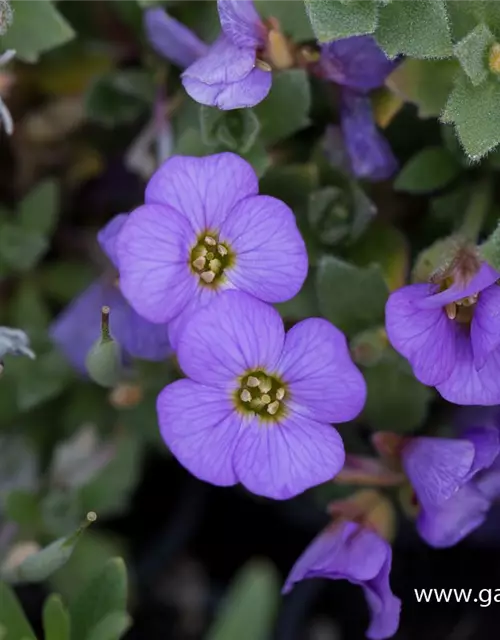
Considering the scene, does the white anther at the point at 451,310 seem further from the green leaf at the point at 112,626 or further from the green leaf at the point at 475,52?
the green leaf at the point at 112,626

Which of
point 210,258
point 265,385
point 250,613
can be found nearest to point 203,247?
point 210,258

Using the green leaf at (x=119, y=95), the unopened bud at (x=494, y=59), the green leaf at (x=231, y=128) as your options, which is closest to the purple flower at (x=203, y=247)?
the green leaf at (x=231, y=128)

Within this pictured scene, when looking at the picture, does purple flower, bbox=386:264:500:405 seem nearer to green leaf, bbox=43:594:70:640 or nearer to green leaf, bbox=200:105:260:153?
green leaf, bbox=200:105:260:153

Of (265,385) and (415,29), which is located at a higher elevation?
(415,29)

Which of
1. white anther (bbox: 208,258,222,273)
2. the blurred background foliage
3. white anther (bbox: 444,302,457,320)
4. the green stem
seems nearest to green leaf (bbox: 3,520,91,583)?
the blurred background foliage

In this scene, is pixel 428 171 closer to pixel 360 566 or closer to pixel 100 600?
pixel 360 566

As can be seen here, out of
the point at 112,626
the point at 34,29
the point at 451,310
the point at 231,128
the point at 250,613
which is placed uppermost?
the point at 34,29

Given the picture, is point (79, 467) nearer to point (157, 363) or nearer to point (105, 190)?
point (157, 363)
